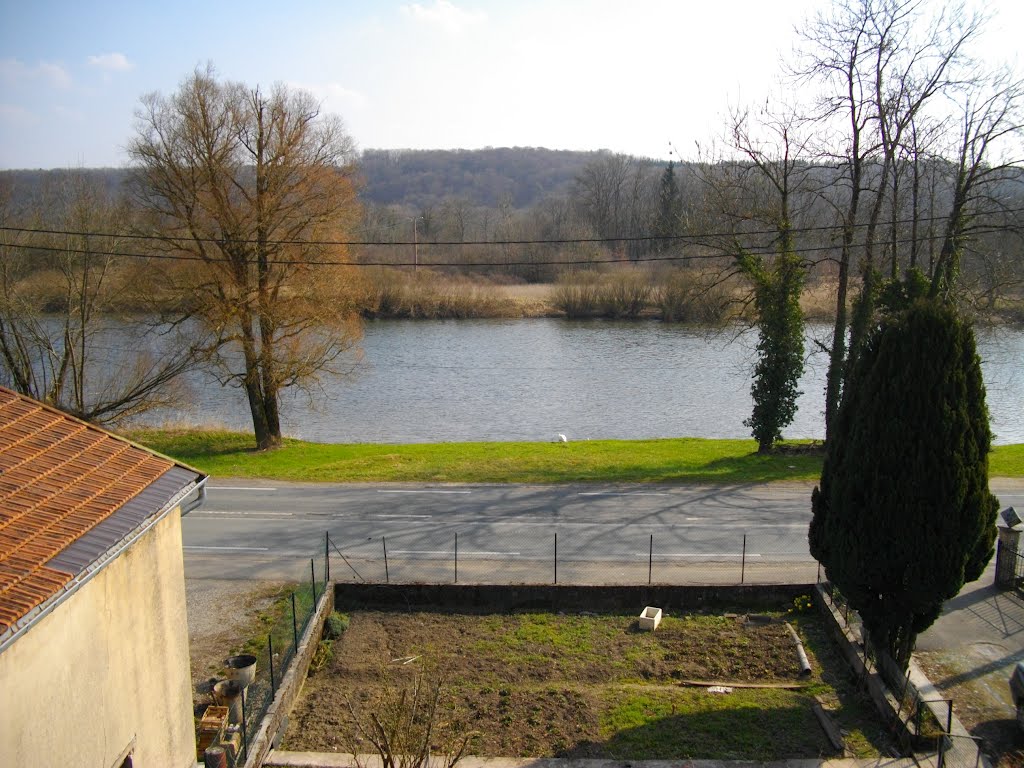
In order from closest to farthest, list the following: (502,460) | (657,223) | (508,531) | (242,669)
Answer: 1. (242,669)
2. (508,531)
3. (502,460)
4. (657,223)

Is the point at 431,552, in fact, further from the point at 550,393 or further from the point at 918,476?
the point at 550,393

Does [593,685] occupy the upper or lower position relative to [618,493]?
upper

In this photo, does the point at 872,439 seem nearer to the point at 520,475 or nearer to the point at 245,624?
the point at 245,624

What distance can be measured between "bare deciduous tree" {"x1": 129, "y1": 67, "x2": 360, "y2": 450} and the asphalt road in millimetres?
6037

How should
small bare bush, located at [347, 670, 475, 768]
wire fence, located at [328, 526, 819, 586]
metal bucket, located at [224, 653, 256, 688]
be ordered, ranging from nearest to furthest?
small bare bush, located at [347, 670, 475, 768]
metal bucket, located at [224, 653, 256, 688]
wire fence, located at [328, 526, 819, 586]

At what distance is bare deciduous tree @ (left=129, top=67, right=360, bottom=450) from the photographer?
27266mm

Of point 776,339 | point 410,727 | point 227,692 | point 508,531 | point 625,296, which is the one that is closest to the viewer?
point 410,727

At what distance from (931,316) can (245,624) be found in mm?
11649

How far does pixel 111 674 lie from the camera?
8125mm

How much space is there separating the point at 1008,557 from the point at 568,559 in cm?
813

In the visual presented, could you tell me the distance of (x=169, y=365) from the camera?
3020cm

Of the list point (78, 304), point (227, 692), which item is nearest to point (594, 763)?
point (227, 692)

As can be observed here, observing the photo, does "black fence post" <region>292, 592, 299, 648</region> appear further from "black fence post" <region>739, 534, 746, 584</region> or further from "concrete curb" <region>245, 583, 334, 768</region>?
"black fence post" <region>739, 534, 746, 584</region>

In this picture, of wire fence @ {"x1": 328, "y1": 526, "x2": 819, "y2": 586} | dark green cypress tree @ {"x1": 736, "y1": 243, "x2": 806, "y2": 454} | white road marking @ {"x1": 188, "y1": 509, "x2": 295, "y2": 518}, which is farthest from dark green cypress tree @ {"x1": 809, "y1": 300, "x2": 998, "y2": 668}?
dark green cypress tree @ {"x1": 736, "y1": 243, "x2": 806, "y2": 454}
